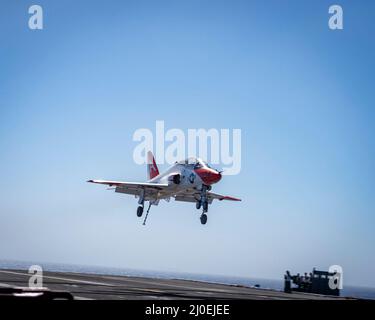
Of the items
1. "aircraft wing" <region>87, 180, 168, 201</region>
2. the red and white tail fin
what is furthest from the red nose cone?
the red and white tail fin

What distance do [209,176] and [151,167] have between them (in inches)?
926

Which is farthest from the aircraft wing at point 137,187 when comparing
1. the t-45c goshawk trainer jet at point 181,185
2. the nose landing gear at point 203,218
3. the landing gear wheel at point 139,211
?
the nose landing gear at point 203,218

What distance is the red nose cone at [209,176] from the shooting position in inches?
1759

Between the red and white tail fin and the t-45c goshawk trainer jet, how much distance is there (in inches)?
379

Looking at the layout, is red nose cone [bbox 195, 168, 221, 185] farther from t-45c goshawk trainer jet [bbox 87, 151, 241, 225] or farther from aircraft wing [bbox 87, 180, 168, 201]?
aircraft wing [bbox 87, 180, 168, 201]

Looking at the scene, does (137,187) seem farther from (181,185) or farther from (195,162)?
(195,162)

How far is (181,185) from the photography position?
157ft

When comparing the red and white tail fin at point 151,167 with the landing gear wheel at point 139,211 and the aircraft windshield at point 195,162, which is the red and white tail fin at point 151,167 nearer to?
the landing gear wheel at point 139,211

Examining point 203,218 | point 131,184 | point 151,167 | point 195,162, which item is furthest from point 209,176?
point 151,167

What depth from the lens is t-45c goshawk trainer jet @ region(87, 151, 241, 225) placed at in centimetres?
4538

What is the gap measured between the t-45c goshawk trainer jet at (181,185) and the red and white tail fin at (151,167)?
9.64 meters
